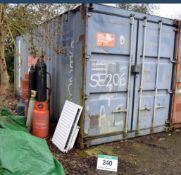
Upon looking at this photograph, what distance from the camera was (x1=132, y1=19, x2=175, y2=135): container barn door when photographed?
192 inches

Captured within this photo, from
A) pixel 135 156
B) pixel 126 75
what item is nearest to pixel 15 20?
pixel 126 75

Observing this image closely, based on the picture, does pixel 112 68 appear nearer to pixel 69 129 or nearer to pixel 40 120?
pixel 69 129

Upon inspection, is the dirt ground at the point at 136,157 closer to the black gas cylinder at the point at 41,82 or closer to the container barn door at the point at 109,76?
the container barn door at the point at 109,76

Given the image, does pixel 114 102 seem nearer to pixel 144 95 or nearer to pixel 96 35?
pixel 144 95

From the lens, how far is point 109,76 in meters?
4.55

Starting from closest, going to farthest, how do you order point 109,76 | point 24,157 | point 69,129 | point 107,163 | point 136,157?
point 24,157, point 107,163, point 136,157, point 69,129, point 109,76

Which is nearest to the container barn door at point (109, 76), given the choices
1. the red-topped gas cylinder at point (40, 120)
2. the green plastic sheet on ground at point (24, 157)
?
the red-topped gas cylinder at point (40, 120)

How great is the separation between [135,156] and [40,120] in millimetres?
1859

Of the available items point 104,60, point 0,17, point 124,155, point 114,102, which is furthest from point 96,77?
point 0,17

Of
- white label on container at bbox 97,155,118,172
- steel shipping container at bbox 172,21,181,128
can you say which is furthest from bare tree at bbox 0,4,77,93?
steel shipping container at bbox 172,21,181,128

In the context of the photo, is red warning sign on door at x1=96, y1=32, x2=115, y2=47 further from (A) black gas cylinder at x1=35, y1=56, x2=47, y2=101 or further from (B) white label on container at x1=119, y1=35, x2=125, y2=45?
(A) black gas cylinder at x1=35, y1=56, x2=47, y2=101

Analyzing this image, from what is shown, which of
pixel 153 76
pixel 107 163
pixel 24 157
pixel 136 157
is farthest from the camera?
pixel 153 76

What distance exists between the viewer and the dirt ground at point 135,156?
368 centimetres

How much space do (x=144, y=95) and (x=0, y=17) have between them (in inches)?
120
